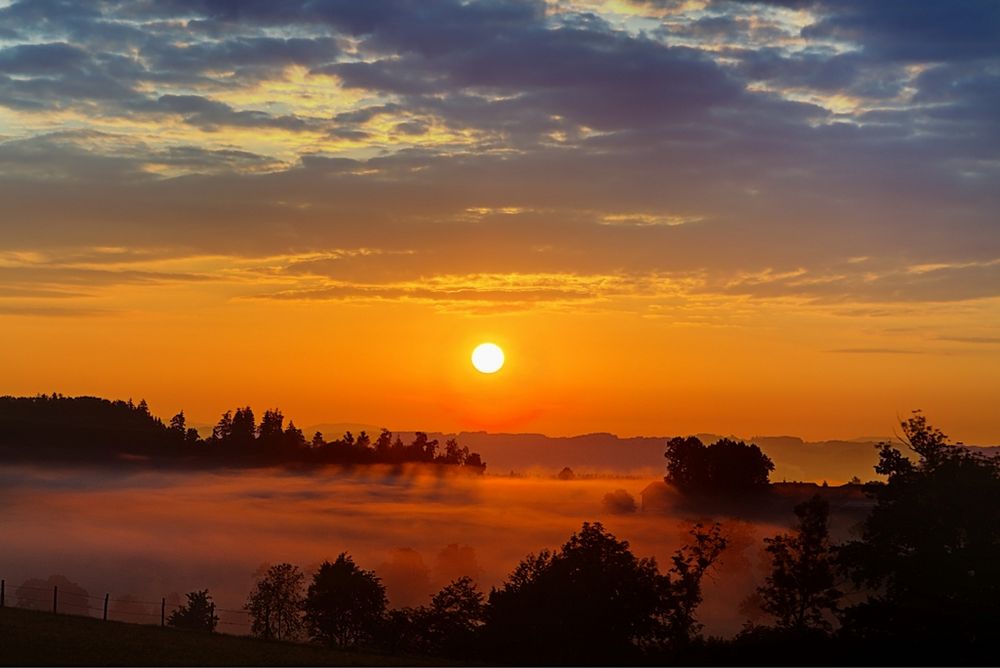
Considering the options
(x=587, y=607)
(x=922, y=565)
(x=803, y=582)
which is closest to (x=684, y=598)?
(x=803, y=582)

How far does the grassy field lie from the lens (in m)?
59.5

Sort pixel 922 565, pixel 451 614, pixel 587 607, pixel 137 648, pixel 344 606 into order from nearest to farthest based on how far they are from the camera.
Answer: pixel 137 648 → pixel 922 565 → pixel 587 607 → pixel 451 614 → pixel 344 606

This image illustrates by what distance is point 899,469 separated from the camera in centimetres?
8256

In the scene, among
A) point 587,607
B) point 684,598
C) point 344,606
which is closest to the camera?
point 587,607

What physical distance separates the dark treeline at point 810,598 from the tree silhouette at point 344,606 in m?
11.7

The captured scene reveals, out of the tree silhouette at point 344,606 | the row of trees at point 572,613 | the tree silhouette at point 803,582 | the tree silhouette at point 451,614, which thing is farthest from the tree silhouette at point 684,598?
the tree silhouette at point 344,606

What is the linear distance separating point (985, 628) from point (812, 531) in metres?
34.0

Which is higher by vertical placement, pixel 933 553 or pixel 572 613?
pixel 933 553

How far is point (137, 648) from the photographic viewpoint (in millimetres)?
65625

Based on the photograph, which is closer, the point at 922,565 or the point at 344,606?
the point at 922,565

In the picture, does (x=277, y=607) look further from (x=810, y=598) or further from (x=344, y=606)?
(x=810, y=598)

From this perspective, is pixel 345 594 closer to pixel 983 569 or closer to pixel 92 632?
pixel 92 632

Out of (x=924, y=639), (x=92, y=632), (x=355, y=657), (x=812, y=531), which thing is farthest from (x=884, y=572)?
(x=92, y=632)

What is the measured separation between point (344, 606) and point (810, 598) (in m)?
63.0
